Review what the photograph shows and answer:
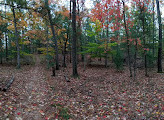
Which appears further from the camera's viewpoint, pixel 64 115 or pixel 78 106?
pixel 78 106

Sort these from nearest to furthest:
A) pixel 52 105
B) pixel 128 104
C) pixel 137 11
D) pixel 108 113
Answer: pixel 108 113, pixel 52 105, pixel 128 104, pixel 137 11

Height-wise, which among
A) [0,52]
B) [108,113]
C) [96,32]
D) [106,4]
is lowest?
[108,113]

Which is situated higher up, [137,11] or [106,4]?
[106,4]

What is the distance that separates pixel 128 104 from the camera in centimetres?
542

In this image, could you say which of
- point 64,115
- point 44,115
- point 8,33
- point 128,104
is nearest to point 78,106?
point 64,115

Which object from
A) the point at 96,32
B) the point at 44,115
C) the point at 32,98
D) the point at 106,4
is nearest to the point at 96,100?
the point at 44,115

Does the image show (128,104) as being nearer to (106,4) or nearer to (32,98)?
(32,98)

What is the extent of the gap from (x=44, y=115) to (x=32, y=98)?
1818 mm

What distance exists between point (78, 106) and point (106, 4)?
1018 cm

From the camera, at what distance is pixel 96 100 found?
6.00 m

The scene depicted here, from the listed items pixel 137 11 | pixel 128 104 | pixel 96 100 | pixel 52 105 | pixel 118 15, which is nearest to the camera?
pixel 52 105

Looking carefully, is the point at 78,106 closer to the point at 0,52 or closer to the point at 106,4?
the point at 106,4

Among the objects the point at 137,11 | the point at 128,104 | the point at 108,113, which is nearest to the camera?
the point at 108,113

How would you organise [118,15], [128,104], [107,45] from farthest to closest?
[107,45], [118,15], [128,104]
